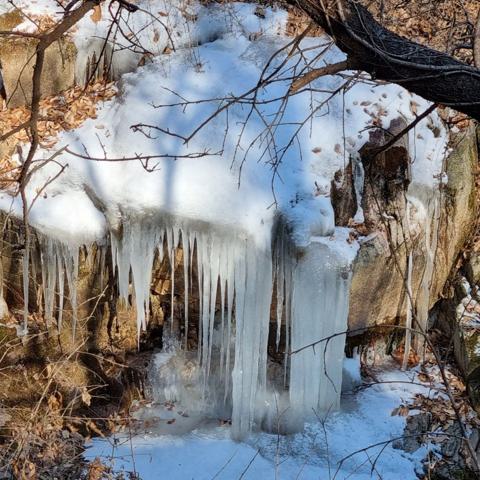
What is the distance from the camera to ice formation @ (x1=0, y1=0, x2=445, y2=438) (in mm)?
4711

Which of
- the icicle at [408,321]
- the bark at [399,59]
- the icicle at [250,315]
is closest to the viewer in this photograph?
the bark at [399,59]

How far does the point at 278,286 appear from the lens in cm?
478

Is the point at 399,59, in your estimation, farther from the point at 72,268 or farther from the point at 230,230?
the point at 72,268

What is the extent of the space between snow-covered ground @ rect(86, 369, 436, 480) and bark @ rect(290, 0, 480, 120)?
2.56 m

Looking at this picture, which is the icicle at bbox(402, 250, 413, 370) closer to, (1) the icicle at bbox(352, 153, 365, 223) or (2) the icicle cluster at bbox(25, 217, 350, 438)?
(1) the icicle at bbox(352, 153, 365, 223)

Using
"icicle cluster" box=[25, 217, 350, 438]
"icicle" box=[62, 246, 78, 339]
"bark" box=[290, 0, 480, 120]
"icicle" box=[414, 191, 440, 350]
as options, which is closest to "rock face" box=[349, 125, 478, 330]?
"icicle" box=[414, 191, 440, 350]

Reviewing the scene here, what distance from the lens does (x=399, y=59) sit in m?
2.45

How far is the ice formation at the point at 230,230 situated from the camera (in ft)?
15.5

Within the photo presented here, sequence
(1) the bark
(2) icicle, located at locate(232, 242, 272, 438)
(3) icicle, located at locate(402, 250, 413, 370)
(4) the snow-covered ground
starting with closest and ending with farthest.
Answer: (1) the bark, (4) the snow-covered ground, (2) icicle, located at locate(232, 242, 272, 438), (3) icicle, located at locate(402, 250, 413, 370)

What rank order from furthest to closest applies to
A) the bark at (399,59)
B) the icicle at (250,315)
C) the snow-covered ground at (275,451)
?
the icicle at (250,315) < the snow-covered ground at (275,451) < the bark at (399,59)

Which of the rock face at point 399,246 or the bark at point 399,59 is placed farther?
the rock face at point 399,246

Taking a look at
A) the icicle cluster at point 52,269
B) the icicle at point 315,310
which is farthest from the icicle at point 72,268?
the icicle at point 315,310

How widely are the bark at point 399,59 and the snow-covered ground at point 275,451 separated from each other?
256 centimetres

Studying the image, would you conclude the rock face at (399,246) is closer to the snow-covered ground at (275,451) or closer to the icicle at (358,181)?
the icicle at (358,181)
